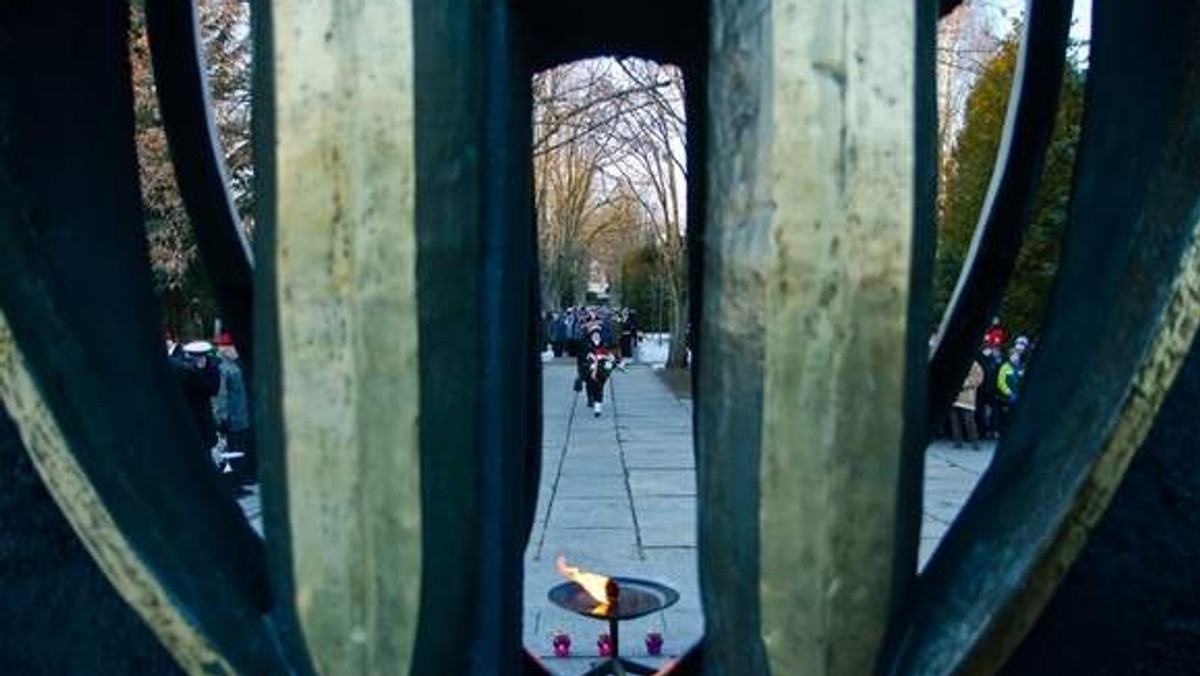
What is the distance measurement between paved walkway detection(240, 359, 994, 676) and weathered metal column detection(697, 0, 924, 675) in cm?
281

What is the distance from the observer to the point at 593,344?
19219 mm

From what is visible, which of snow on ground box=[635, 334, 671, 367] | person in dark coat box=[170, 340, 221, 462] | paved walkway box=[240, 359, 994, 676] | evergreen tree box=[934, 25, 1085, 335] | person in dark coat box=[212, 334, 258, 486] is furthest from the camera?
snow on ground box=[635, 334, 671, 367]

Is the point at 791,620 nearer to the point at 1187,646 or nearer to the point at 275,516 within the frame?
the point at 275,516

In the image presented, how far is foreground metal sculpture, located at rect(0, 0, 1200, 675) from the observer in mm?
1328

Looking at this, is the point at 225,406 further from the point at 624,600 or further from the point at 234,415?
the point at 624,600

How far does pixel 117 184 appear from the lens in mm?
1972

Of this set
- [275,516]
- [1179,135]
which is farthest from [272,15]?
[1179,135]

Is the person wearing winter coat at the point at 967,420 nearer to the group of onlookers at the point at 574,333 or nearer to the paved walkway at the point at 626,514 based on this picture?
the paved walkway at the point at 626,514

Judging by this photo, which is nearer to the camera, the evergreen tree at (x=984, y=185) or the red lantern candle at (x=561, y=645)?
the red lantern candle at (x=561, y=645)

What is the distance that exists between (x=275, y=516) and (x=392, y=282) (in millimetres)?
319

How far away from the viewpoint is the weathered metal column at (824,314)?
132cm

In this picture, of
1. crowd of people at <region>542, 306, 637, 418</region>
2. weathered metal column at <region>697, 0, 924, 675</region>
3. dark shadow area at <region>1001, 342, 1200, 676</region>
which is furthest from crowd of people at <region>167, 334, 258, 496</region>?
weathered metal column at <region>697, 0, 924, 675</region>

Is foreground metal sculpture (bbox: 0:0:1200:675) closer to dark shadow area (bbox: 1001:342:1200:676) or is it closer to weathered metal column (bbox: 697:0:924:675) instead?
weathered metal column (bbox: 697:0:924:675)

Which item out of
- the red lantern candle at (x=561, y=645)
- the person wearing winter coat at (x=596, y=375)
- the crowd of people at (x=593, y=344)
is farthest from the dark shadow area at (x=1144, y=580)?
the person wearing winter coat at (x=596, y=375)
